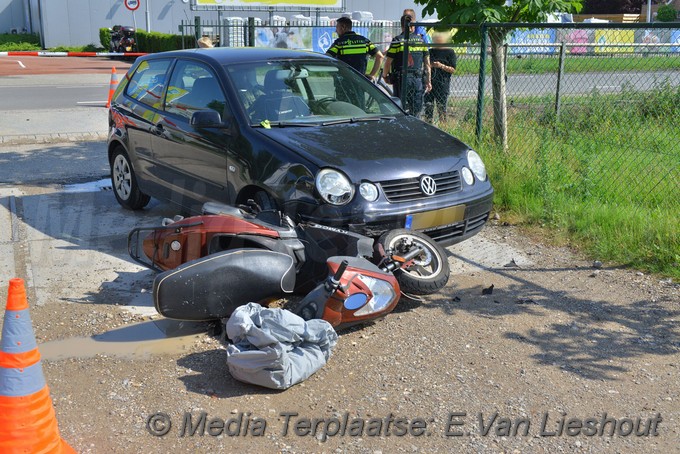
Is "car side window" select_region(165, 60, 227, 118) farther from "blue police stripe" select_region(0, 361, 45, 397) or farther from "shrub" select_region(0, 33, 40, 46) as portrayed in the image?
"shrub" select_region(0, 33, 40, 46)

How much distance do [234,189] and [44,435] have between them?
3.19 meters

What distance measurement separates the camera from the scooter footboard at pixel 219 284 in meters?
4.95

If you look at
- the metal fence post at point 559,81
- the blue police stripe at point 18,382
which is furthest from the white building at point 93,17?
the blue police stripe at point 18,382

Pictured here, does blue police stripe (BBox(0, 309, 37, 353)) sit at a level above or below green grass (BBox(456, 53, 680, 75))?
below

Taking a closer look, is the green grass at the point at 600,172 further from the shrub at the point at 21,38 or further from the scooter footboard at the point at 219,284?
the shrub at the point at 21,38

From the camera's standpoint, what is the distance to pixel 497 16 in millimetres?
8664

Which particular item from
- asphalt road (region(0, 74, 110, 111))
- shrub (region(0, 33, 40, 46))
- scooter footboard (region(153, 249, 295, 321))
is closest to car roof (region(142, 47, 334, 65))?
scooter footboard (region(153, 249, 295, 321))

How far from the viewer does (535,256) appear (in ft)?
22.6

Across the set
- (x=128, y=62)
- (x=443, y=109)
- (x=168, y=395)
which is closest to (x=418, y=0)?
(x=443, y=109)

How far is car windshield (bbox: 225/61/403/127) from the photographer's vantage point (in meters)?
6.71

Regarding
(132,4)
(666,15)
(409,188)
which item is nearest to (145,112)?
(409,188)

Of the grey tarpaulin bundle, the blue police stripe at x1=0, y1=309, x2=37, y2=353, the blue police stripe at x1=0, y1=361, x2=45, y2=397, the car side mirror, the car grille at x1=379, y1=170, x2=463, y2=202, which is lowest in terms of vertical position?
the grey tarpaulin bundle

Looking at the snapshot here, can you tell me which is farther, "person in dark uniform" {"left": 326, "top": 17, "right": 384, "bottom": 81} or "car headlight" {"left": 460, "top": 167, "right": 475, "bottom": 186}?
"person in dark uniform" {"left": 326, "top": 17, "right": 384, "bottom": 81}

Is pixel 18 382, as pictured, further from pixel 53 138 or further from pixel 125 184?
pixel 53 138
